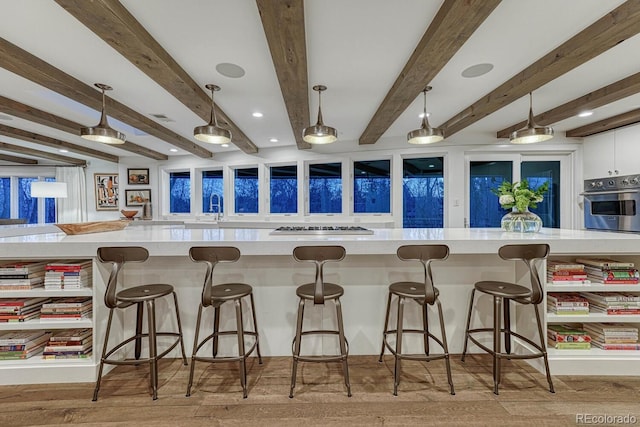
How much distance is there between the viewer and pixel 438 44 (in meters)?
1.92

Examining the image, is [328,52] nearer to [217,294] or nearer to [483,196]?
[217,294]


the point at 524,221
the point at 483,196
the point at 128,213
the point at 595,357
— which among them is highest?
the point at 483,196

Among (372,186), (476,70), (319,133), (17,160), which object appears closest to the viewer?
(476,70)

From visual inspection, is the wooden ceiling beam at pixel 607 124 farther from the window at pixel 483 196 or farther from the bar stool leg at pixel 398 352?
the bar stool leg at pixel 398 352

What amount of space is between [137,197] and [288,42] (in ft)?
19.6

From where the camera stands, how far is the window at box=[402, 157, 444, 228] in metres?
→ 4.84

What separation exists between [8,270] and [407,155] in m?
4.74

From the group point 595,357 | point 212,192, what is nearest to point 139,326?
point 595,357

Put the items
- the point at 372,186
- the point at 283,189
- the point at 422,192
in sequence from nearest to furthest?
the point at 422,192
the point at 372,186
the point at 283,189

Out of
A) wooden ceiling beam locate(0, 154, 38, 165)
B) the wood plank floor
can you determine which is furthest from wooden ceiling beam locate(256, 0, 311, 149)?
wooden ceiling beam locate(0, 154, 38, 165)

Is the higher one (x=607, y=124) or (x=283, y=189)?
(x=607, y=124)

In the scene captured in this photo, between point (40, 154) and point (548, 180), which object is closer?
point (548, 180)

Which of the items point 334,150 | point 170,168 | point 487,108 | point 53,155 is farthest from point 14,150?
point 487,108

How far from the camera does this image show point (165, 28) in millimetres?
1933
